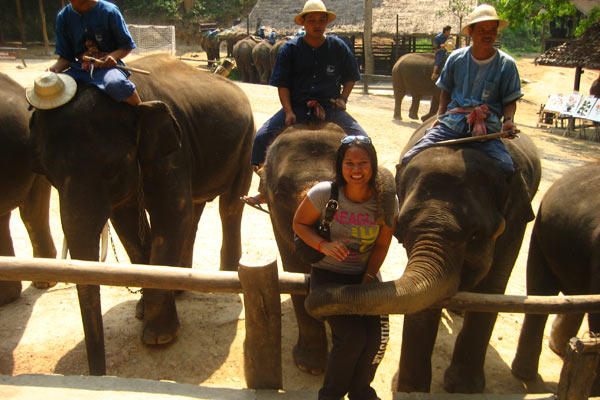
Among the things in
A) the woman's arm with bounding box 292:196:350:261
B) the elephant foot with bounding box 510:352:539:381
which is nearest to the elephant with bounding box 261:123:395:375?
the woman's arm with bounding box 292:196:350:261

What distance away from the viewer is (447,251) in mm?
2881

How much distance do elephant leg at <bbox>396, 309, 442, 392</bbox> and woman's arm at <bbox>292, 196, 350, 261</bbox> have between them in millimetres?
980

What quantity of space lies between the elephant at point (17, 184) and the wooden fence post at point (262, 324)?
2.53m

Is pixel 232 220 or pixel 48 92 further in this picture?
pixel 232 220

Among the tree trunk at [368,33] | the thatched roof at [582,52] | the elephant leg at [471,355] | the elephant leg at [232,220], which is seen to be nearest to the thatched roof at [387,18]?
the tree trunk at [368,33]

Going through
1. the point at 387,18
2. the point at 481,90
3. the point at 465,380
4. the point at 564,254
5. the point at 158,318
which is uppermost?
the point at 387,18

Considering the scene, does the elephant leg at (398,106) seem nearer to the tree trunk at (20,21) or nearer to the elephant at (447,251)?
the elephant at (447,251)

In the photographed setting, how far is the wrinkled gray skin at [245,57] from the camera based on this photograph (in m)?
24.2

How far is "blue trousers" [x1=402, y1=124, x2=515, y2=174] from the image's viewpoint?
345cm

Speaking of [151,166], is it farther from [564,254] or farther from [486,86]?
[564,254]

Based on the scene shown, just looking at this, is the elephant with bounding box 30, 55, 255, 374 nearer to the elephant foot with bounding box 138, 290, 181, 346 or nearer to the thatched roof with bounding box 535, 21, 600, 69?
the elephant foot with bounding box 138, 290, 181, 346

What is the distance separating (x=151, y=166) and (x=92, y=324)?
46.4 inches

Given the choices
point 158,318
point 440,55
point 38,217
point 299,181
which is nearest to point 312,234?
point 299,181

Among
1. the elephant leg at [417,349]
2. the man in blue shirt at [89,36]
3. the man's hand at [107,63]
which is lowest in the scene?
the elephant leg at [417,349]
